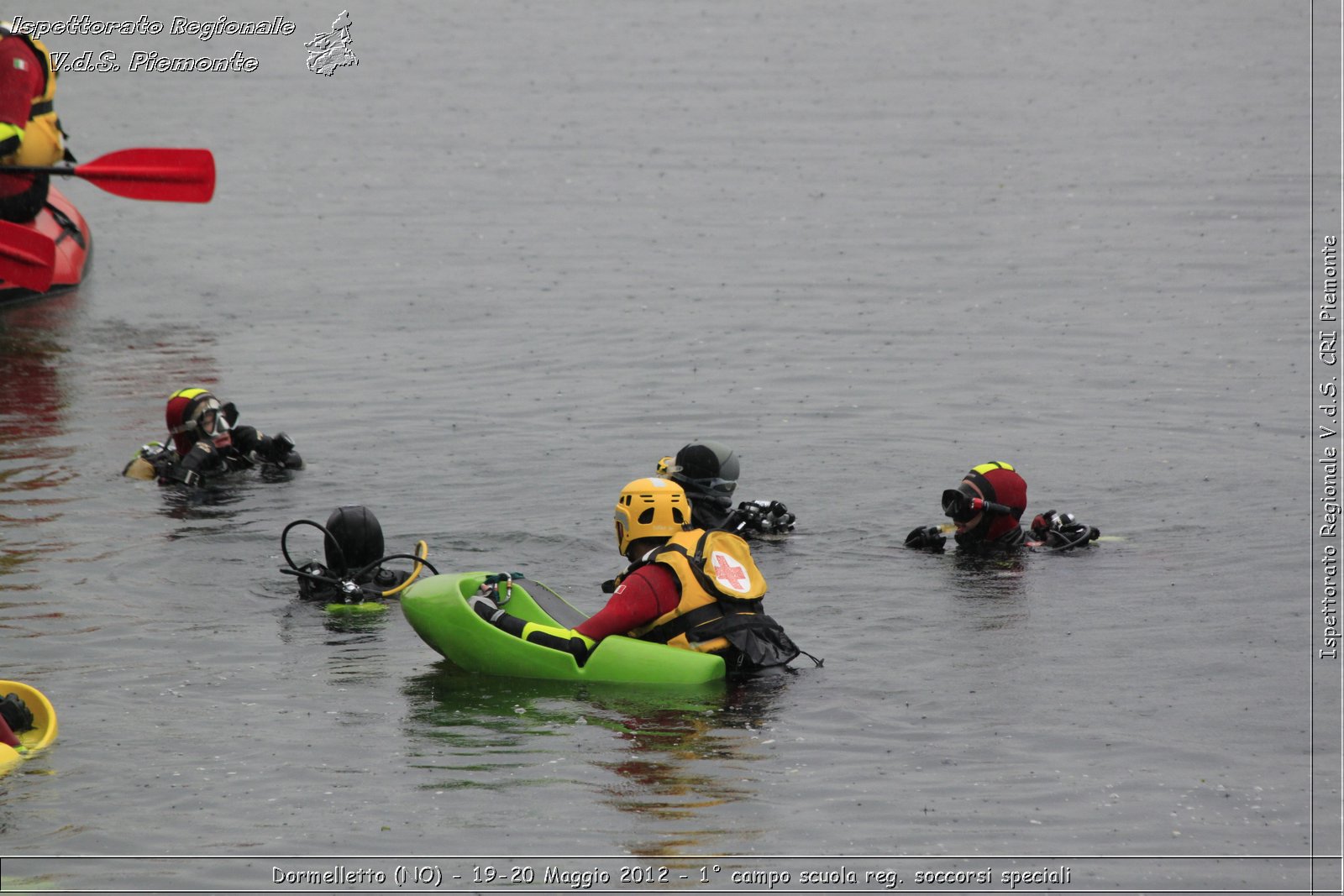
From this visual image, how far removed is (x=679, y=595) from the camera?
8.84m

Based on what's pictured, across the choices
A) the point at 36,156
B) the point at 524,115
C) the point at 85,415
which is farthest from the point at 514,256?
the point at 524,115

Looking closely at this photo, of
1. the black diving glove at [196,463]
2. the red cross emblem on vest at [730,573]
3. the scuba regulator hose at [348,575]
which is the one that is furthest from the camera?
the black diving glove at [196,463]

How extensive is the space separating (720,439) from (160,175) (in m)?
6.34

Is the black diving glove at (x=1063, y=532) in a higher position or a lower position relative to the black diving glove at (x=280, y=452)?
lower

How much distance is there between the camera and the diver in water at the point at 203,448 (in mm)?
12898

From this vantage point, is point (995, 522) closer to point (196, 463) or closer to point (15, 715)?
point (196, 463)

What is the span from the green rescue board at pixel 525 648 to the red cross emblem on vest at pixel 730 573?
414 mm

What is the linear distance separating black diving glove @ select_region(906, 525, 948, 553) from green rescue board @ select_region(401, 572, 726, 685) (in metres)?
2.91

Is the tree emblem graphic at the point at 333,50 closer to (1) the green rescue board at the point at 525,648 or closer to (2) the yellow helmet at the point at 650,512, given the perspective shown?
(1) the green rescue board at the point at 525,648

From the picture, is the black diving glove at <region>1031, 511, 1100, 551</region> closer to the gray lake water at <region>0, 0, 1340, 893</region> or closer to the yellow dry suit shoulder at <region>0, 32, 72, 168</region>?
the gray lake water at <region>0, 0, 1340, 893</region>

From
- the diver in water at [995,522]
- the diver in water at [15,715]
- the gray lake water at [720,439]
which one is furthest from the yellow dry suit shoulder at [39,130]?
the diver in water at [995,522]

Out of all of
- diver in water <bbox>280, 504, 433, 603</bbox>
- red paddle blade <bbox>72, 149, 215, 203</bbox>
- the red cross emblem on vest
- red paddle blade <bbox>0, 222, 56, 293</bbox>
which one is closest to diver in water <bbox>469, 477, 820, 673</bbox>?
the red cross emblem on vest

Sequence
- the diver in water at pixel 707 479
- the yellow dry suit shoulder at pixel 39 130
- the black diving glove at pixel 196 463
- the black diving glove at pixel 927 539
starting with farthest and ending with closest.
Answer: the yellow dry suit shoulder at pixel 39 130 → the black diving glove at pixel 196 463 → the black diving glove at pixel 927 539 → the diver in water at pixel 707 479

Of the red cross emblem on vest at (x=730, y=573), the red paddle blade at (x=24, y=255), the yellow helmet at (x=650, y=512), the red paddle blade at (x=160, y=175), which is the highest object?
the red paddle blade at (x=160, y=175)
